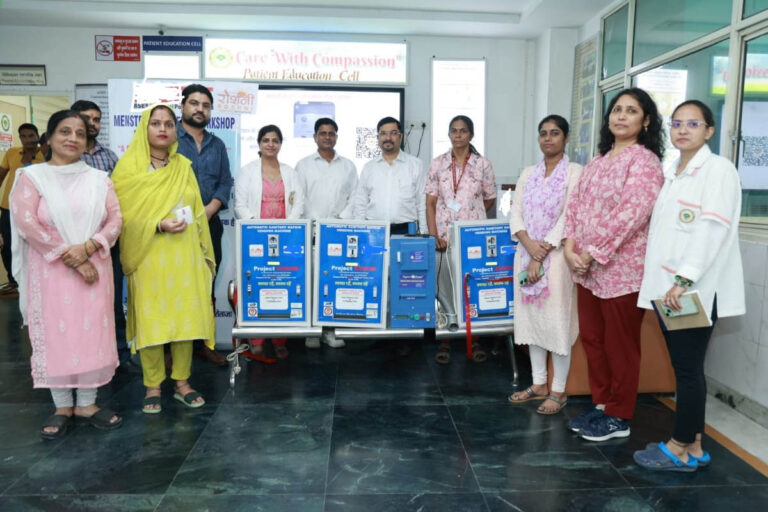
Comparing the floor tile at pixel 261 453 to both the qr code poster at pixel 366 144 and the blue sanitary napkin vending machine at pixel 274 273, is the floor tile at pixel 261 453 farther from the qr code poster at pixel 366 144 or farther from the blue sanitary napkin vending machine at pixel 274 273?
the qr code poster at pixel 366 144

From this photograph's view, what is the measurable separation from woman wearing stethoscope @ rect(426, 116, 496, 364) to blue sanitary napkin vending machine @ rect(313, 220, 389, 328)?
1.70 feet

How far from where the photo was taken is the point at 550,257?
113 inches

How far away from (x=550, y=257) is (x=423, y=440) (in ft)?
3.66

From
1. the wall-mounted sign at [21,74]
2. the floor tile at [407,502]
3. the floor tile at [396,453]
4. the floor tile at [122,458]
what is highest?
the wall-mounted sign at [21,74]

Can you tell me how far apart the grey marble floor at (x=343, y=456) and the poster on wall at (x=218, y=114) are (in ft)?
2.47

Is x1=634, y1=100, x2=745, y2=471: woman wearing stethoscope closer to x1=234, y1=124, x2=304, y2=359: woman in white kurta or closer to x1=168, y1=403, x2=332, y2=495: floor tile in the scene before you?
x1=168, y1=403, x2=332, y2=495: floor tile

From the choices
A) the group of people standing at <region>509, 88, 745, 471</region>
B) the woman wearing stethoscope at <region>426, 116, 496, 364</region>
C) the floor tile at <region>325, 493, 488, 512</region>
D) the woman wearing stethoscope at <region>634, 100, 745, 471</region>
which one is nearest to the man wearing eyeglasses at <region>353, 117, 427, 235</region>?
the woman wearing stethoscope at <region>426, 116, 496, 364</region>

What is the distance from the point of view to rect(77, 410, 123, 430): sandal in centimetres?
270

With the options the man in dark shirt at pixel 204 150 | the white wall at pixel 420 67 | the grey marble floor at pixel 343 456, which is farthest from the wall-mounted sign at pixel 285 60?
the grey marble floor at pixel 343 456

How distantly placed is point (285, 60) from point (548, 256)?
4345mm

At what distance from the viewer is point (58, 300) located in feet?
8.34

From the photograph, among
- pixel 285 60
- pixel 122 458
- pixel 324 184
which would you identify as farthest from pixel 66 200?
pixel 285 60

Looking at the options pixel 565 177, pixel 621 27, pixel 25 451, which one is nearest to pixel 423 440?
pixel 565 177

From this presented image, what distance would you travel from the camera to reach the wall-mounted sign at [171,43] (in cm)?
→ 607
